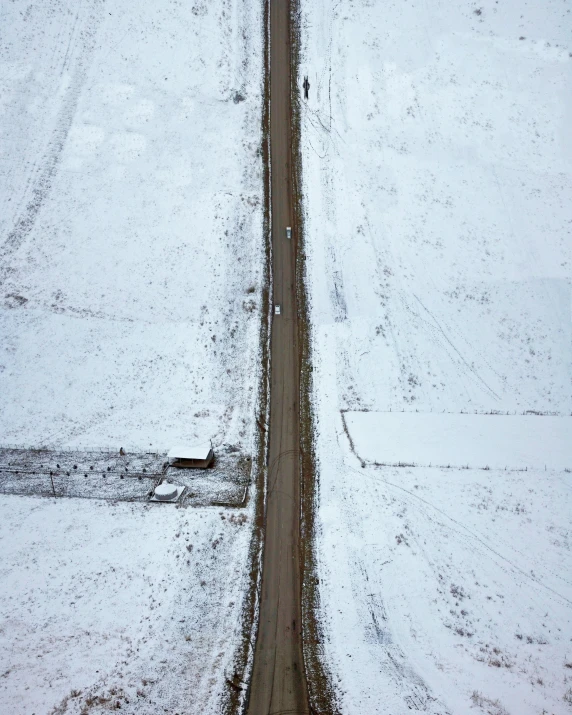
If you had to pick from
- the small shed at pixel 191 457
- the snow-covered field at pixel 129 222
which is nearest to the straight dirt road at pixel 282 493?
the snow-covered field at pixel 129 222

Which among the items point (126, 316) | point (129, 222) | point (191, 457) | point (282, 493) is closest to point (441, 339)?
point (282, 493)

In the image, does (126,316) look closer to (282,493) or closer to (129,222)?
(129,222)

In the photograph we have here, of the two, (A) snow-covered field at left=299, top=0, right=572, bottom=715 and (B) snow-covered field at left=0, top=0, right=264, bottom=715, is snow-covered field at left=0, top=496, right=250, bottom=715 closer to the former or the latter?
(B) snow-covered field at left=0, top=0, right=264, bottom=715

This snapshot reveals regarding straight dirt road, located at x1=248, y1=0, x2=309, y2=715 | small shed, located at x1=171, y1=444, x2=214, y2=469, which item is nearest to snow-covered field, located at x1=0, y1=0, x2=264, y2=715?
straight dirt road, located at x1=248, y1=0, x2=309, y2=715

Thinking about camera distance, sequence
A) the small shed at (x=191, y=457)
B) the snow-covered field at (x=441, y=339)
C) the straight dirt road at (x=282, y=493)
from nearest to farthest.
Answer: the straight dirt road at (x=282, y=493) → the snow-covered field at (x=441, y=339) → the small shed at (x=191, y=457)

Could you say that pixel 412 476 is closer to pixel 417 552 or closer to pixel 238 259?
pixel 417 552

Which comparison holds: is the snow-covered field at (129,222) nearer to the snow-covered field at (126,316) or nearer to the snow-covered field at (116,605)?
the snow-covered field at (126,316)

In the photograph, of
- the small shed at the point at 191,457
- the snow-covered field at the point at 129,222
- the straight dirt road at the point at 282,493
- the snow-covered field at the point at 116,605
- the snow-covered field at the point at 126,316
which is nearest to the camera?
the snow-covered field at the point at 116,605
